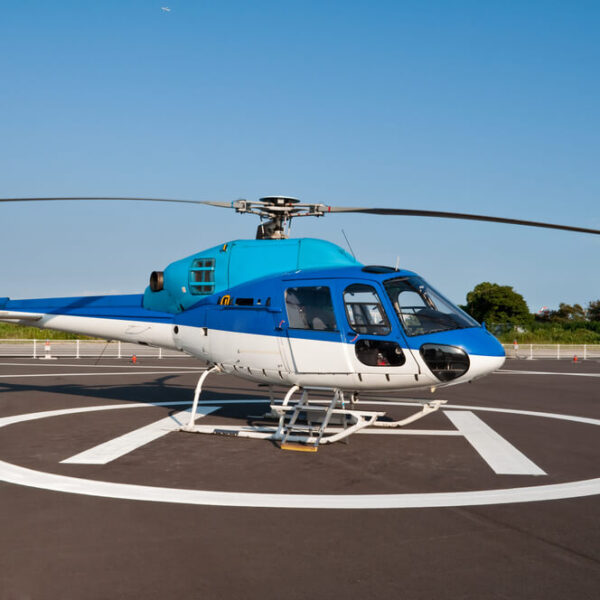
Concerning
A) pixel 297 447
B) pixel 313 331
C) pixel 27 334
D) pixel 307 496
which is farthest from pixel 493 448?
pixel 27 334

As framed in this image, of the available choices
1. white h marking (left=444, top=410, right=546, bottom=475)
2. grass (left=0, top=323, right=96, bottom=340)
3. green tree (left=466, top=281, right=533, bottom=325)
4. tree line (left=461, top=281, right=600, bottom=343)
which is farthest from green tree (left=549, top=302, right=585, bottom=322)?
white h marking (left=444, top=410, right=546, bottom=475)

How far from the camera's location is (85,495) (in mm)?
Answer: 6902

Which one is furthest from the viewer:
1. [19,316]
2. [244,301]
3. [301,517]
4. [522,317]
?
[522,317]

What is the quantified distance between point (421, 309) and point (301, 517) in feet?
14.8

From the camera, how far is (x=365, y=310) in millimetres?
10156

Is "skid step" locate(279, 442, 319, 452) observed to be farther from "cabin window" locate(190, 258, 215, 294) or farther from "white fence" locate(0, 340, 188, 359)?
"white fence" locate(0, 340, 188, 359)

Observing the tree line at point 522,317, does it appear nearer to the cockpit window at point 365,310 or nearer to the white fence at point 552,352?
the white fence at point 552,352

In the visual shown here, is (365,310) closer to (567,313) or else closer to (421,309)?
(421,309)

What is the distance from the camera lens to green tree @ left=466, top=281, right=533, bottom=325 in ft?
249

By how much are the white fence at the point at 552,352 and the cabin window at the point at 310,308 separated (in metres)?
31.7

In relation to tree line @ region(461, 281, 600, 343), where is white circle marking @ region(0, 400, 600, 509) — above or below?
below

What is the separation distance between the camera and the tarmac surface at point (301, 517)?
456 centimetres

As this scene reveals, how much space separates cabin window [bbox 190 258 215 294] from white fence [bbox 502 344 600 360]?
103 feet

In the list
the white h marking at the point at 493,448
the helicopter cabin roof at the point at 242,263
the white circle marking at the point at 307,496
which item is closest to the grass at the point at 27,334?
Answer: the helicopter cabin roof at the point at 242,263
